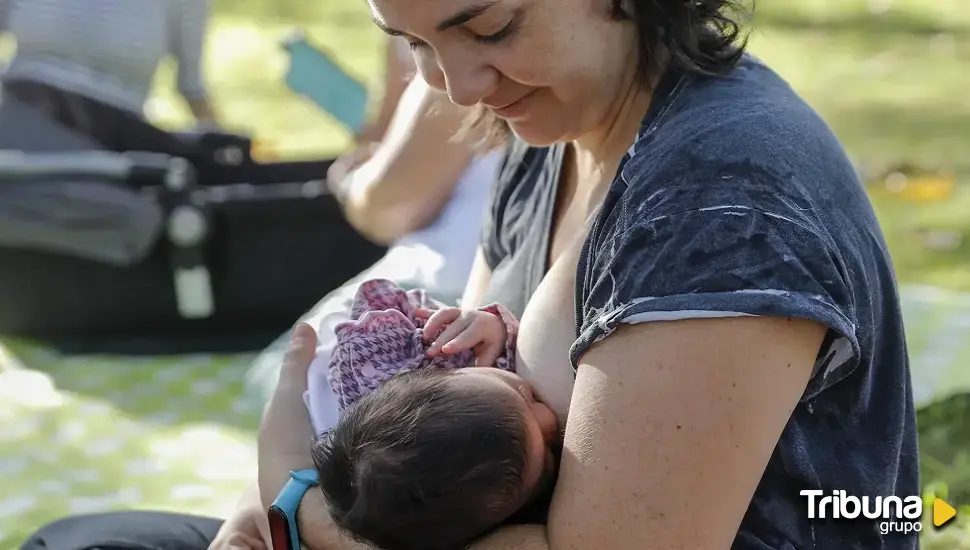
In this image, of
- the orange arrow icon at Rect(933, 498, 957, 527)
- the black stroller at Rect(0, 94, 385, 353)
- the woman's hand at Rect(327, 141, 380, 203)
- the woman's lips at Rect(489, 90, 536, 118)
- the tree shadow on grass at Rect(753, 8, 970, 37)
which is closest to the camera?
the woman's lips at Rect(489, 90, 536, 118)

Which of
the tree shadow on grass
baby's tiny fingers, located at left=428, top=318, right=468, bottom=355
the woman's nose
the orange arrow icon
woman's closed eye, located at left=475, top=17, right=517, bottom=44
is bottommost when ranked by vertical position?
the tree shadow on grass

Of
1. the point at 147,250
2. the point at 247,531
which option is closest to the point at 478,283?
the point at 247,531

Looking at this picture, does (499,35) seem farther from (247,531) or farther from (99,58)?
(99,58)

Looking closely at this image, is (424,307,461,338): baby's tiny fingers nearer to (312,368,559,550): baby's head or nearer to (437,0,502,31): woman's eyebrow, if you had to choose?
(312,368,559,550): baby's head

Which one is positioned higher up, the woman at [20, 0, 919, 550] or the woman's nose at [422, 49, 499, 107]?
the woman's nose at [422, 49, 499, 107]

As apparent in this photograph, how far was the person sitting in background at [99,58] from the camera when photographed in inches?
145

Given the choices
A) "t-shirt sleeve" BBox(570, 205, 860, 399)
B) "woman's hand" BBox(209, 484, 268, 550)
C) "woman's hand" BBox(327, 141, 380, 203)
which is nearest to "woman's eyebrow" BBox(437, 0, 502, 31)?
"t-shirt sleeve" BBox(570, 205, 860, 399)

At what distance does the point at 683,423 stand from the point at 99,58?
3398 mm

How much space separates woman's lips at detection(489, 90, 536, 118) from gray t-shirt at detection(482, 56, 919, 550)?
159 mm

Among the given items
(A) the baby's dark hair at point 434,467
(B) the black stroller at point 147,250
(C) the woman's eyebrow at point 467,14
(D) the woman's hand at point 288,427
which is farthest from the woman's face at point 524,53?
(B) the black stroller at point 147,250

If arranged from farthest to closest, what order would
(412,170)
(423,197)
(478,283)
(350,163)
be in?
(350,163), (423,197), (412,170), (478,283)

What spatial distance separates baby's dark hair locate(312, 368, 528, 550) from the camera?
131cm

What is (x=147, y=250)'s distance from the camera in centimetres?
353

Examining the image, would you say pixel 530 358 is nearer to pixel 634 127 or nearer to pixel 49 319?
pixel 634 127
